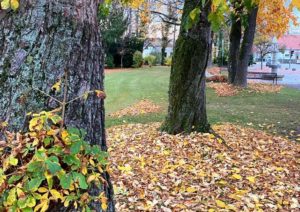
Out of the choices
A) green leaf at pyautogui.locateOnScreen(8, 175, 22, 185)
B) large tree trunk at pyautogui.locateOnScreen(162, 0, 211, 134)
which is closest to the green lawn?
large tree trunk at pyautogui.locateOnScreen(162, 0, 211, 134)

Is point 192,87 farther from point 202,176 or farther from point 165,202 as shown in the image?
point 165,202

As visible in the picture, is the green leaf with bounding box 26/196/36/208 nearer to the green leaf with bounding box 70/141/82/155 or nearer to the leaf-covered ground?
the green leaf with bounding box 70/141/82/155

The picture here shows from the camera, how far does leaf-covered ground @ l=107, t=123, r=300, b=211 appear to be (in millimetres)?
3857

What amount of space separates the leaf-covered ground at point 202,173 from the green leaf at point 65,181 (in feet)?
6.33

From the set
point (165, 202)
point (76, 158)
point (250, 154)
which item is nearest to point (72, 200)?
point (76, 158)

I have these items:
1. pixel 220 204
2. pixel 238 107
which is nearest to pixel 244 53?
pixel 238 107

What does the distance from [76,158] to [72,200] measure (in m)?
0.23

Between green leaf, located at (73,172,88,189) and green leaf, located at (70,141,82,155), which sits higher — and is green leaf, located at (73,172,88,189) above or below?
below

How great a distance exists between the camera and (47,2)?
1.96 m

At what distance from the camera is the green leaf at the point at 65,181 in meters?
1.70

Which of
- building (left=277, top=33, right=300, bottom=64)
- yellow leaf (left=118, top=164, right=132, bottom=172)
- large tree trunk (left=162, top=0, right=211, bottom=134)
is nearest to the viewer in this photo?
yellow leaf (left=118, top=164, right=132, bottom=172)

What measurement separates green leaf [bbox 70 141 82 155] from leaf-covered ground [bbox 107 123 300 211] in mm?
1955

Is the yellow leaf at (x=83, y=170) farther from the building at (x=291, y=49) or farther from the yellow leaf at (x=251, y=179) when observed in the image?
the building at (x=291, y=49)

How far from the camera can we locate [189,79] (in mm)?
6234
